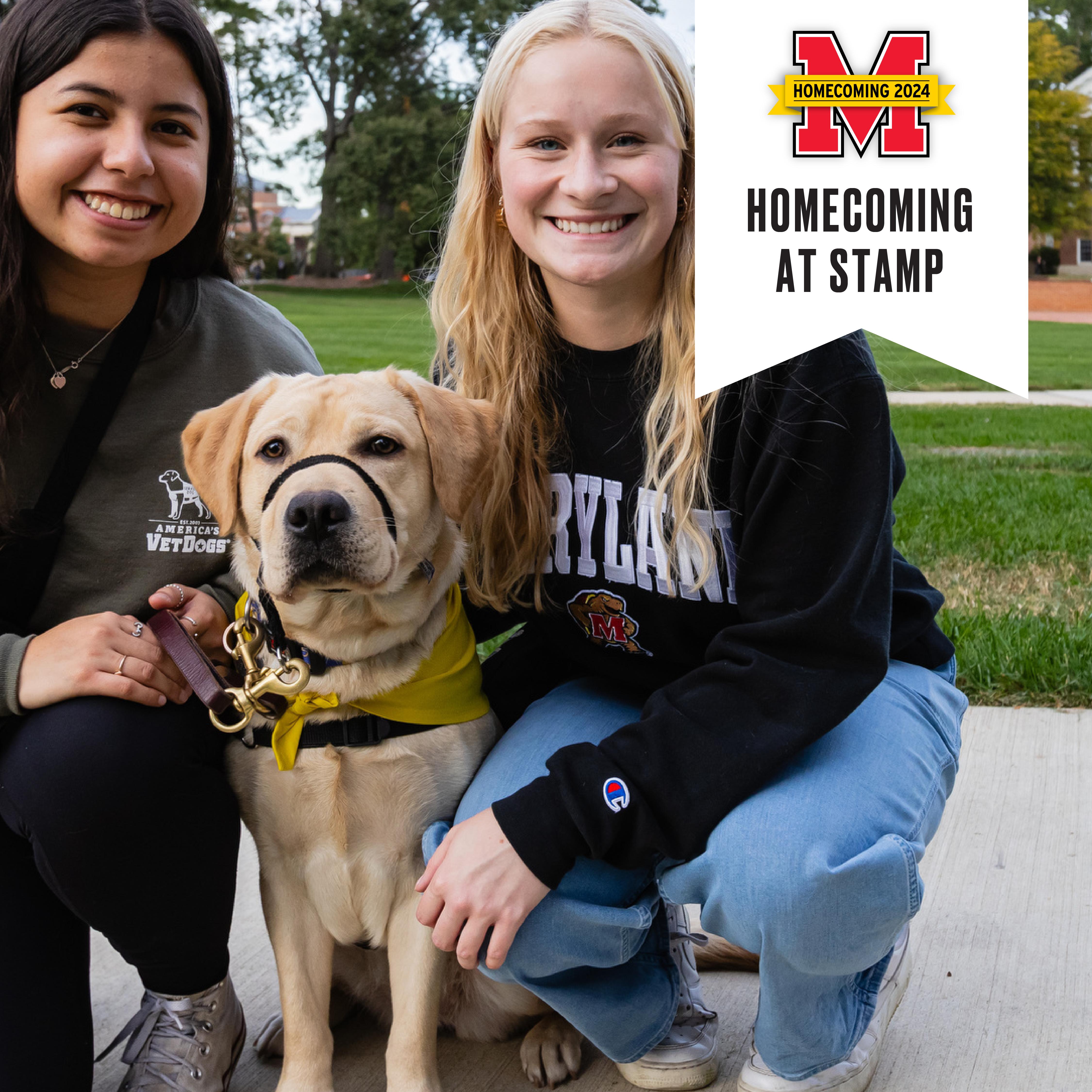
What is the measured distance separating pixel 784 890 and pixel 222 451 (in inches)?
48.8

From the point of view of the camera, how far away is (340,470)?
2016 millimetres

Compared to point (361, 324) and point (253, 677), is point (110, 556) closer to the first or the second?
point (253, 677)

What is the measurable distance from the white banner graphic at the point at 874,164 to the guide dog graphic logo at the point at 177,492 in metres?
1.06

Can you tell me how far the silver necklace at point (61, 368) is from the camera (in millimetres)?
2311

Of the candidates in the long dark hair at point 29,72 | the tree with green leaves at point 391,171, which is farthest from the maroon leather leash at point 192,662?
the tree with green leaves at point 391,171

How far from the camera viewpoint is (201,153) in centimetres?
232

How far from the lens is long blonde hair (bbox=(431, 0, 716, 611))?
2.09 meters

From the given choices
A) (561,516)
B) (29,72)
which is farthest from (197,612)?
(29,72)

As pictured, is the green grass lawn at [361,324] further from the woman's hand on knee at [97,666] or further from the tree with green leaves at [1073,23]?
the tree with green leaves at [1073,23]

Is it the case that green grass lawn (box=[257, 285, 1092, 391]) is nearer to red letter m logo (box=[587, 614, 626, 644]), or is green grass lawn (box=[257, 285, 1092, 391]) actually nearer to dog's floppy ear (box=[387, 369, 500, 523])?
dog's floppy ear (box=[387, 369, 500, 523])

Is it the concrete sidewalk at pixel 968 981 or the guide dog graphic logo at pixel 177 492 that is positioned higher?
the guide dog graphic logo at pixel 177 492

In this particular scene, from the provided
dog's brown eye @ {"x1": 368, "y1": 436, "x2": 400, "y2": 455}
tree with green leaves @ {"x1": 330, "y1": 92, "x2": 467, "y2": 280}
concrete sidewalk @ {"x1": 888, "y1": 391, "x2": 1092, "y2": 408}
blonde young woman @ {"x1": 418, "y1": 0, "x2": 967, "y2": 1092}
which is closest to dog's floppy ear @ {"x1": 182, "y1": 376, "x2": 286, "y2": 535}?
dog's brown eye @ {"x1": 368, "y1": 436, "x2": 400, "y2": 455}

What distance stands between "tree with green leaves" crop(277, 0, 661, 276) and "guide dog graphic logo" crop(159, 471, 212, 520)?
40.4m

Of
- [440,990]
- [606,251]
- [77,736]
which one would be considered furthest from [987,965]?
[77,736]
